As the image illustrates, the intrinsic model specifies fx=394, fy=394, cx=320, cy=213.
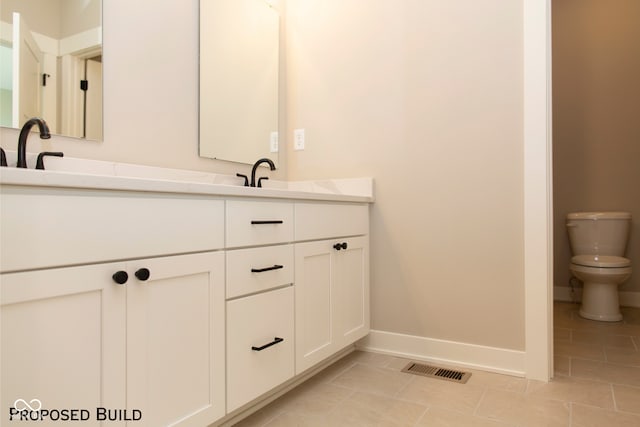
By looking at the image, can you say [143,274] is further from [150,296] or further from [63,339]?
[63,339]

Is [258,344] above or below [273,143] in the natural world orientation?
below

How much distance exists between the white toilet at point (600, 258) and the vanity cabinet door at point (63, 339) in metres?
3.00

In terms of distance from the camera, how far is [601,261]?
2736 millimetres

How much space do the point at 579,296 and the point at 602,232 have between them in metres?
0.66

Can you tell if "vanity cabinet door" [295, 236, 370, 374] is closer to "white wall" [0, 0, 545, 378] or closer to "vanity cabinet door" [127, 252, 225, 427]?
"white wall" [0, 0, 545, 378]

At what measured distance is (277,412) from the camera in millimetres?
1500

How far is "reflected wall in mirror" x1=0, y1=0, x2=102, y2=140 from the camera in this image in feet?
4.05

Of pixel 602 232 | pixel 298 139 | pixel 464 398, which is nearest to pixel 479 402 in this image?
pixel 464 398

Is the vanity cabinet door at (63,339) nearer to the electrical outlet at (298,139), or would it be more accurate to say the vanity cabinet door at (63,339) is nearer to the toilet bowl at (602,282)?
the electrical outlet at (298,139)

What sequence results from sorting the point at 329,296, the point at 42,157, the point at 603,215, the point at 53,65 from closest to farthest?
1. the point at 42,157
2. the point at 53,65
3. the point at 329,296
4. the point at 603,215

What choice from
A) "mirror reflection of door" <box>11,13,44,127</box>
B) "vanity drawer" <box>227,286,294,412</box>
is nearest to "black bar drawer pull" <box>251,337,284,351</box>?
"vanity drawer" <box>227,286,294,412</box>

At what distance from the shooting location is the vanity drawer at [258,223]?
127 cm

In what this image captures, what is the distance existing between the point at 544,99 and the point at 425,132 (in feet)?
A: 1.77

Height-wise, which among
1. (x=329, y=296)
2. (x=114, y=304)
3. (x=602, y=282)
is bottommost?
(x=602, y=282)
